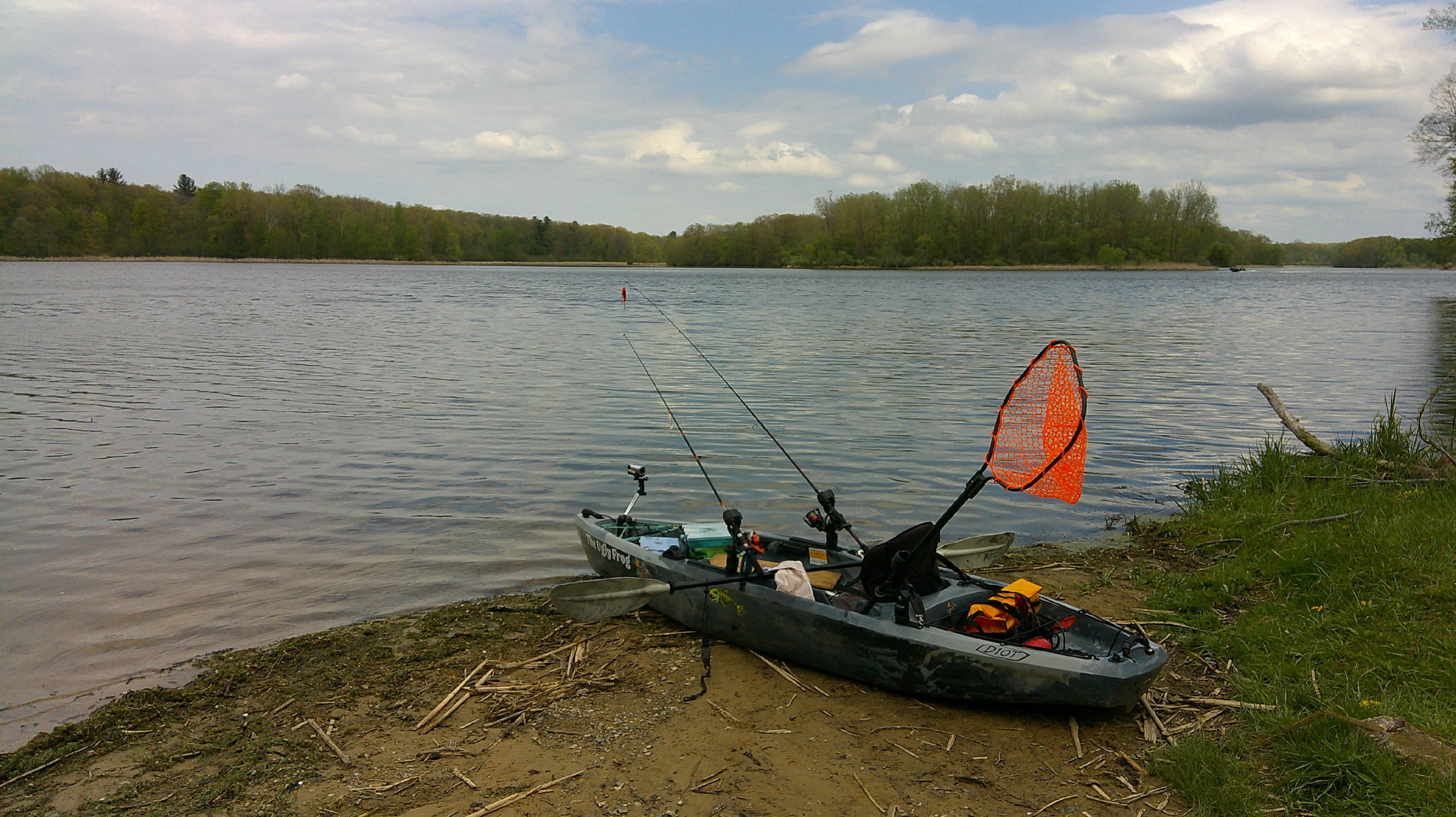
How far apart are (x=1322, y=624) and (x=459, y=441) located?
1063 cm

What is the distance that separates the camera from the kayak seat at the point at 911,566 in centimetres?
520

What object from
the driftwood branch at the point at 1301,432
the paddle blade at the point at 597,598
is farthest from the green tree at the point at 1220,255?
the paddle blade at the point at 597,598

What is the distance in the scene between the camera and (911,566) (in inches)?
202

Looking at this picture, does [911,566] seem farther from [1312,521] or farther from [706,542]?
[1312,521]

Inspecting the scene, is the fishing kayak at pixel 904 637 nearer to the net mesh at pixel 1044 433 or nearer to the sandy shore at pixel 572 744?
the sandy shore at pixel 572 744

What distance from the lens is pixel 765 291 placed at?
6319cm

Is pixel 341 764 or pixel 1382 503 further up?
pixel 1382 503

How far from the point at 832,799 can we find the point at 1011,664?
1269 mm

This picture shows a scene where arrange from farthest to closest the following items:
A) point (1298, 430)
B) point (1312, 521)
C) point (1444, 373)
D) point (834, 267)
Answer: point (834, 267)
point (1444, 373)
point (1298, 430)
point (1312, 521)

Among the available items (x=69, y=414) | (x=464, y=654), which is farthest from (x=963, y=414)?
(x=69, y=414)

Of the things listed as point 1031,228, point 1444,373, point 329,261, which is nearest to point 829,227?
point 1031,228

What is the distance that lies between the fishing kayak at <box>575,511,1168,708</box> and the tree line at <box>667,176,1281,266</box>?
128105mm

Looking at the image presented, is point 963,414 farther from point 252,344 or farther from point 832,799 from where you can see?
point 252,344

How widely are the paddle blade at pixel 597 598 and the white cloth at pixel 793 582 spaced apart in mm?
694
